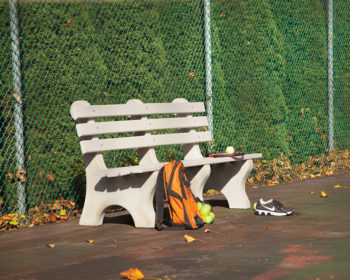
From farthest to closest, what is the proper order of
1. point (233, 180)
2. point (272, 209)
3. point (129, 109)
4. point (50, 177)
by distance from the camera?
point (233, 180), point (50, 177), point (272, 209), point (129, 109)

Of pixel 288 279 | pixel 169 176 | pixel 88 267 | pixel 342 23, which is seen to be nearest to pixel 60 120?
pixel 169 176

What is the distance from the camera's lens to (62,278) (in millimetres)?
4102

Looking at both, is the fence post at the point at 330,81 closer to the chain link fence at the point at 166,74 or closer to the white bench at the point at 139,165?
the chain link fence at the point at 166,74

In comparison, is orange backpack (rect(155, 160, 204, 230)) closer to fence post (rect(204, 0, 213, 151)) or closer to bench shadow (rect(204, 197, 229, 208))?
bench shadow (rect(204, 197, 229, 208))

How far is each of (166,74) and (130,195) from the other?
293 centimetres

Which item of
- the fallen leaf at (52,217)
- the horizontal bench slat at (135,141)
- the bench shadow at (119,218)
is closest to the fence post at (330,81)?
the horizontal bench slat at (135,141)

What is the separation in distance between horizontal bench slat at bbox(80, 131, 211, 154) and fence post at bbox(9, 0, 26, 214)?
2.54 feet

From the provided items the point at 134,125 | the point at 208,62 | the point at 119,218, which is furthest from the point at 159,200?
the point at 208,62

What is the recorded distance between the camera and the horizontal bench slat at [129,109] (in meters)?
5.90

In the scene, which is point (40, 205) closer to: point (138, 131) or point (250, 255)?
point (138, 131)

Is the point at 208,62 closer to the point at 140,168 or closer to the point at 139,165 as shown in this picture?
the point at 139,165

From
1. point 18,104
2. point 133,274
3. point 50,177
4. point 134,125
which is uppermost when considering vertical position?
point 18,104

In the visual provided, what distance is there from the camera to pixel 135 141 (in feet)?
20.4

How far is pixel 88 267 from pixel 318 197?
4080mm
